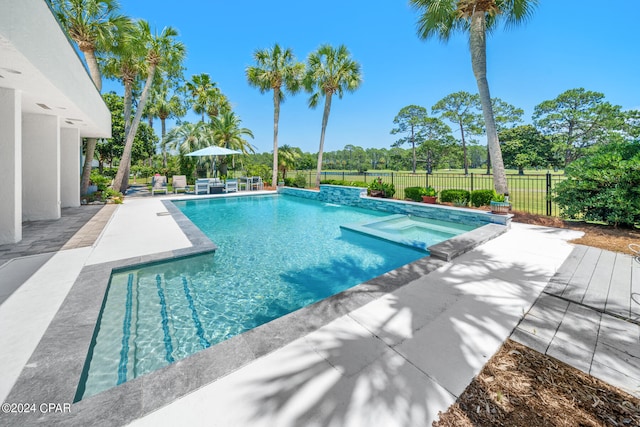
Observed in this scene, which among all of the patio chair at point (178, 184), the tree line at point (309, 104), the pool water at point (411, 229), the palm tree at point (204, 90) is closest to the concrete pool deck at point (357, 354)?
the pool water at point (411, 229)

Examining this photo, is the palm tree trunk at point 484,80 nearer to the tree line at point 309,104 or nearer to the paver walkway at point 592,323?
the tree line at point 309,104

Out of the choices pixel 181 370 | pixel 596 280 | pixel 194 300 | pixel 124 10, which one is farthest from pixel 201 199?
pixel 596 280

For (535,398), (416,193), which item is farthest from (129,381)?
(416,193)

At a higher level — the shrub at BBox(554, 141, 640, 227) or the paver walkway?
the shrub at BBox(554, 141, 640, 227)

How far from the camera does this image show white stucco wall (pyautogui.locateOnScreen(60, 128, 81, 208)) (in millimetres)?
9234

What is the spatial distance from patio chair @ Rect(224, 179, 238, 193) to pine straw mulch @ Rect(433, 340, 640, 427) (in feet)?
51.6

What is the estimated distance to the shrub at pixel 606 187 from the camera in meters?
5.73

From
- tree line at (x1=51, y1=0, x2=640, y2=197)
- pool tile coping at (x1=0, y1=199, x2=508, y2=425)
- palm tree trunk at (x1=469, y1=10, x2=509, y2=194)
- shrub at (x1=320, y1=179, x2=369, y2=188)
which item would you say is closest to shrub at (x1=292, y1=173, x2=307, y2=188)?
tree line at (x1=51, y1=0, x2=640, y2=197)

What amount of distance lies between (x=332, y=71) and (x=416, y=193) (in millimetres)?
9027

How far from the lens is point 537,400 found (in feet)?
5.67

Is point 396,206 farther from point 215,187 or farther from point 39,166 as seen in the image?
point 39,166

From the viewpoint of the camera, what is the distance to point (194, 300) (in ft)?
11.7

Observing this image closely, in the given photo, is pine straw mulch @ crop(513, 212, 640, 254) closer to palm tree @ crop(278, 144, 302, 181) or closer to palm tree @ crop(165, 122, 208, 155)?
palm tree @ crop(278, 144, 302, 181)

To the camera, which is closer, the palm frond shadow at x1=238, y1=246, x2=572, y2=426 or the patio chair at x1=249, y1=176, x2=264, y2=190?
the palm frond shadow at x1=238, y1=246, x2=572, y2=426
